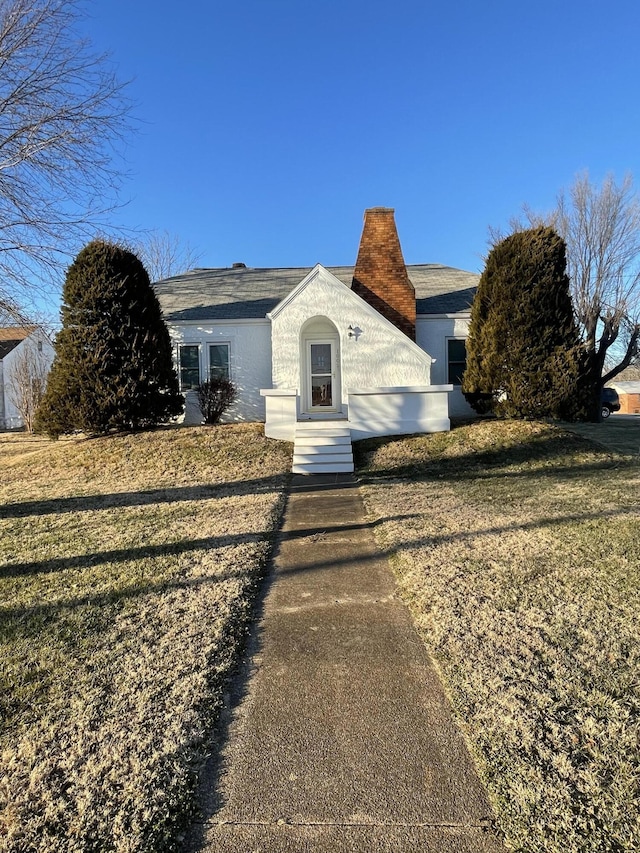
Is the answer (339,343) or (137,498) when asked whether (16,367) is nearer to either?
(339,343)

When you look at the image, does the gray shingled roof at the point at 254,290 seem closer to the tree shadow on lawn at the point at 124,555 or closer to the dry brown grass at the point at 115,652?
the dry brown grass at the point at 115,652

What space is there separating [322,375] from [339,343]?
1.12 meters

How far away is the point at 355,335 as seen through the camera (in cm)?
1420

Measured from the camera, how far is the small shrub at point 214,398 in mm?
14281

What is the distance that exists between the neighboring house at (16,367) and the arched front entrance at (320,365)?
1318 cm

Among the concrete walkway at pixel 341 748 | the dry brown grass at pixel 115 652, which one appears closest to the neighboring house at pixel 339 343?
the dry brown grass at pixel 115 652

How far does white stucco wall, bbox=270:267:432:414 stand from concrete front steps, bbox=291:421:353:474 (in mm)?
2650

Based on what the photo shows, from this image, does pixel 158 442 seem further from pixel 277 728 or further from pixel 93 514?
pixel 277 728

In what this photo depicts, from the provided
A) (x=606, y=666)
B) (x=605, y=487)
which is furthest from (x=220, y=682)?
(x=605, y=487)

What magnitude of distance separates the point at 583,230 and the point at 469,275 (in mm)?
4172

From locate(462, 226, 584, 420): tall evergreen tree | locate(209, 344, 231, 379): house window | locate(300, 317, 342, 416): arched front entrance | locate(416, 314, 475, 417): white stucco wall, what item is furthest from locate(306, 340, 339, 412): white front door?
locate(462, 226, 584, 420): tall evergreen tree

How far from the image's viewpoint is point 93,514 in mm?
7285

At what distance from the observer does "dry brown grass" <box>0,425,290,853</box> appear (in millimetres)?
2014

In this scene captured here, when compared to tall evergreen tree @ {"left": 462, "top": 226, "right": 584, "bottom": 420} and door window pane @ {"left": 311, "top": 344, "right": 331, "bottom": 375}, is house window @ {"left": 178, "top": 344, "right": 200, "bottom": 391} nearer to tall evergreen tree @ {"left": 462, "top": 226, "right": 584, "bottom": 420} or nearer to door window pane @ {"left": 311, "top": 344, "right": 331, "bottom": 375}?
door window pane @ {"left": 311, "top": 344, "right": 331, "bottom": 375}
